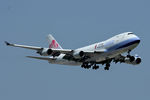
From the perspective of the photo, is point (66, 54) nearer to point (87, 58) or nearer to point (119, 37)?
point (87, 58)

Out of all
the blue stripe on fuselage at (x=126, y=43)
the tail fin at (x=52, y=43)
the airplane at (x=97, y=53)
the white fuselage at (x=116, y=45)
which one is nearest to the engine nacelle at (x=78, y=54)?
Result: the airplane at (x=97, y=53)

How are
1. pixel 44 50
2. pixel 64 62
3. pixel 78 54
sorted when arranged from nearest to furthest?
1. pixel 78 54
2. pixel 44 50
3. pixel 64 62

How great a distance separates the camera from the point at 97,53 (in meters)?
73.9

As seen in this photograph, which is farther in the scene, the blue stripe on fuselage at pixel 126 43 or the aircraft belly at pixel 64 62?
the aircraft belly at pixel 64 62

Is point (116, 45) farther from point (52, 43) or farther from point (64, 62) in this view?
point (52, 43)

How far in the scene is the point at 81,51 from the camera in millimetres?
74625

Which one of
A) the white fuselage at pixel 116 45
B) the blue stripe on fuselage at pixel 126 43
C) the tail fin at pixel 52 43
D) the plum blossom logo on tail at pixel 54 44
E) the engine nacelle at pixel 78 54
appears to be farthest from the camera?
the plum blossom logo on tail at pixel 54 44

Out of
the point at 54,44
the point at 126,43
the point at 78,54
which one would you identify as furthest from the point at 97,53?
the point at 54,44

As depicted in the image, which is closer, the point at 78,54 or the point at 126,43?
the point at 126,43

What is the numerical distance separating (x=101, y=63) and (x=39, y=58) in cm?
1135

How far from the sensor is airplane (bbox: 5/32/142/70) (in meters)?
71.9

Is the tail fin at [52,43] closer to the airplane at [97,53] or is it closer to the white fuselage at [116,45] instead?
the airplane at [97,53]

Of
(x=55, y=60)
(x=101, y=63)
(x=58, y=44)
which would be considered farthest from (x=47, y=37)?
(x=101, y=63)

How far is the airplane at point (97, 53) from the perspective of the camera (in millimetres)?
71875
